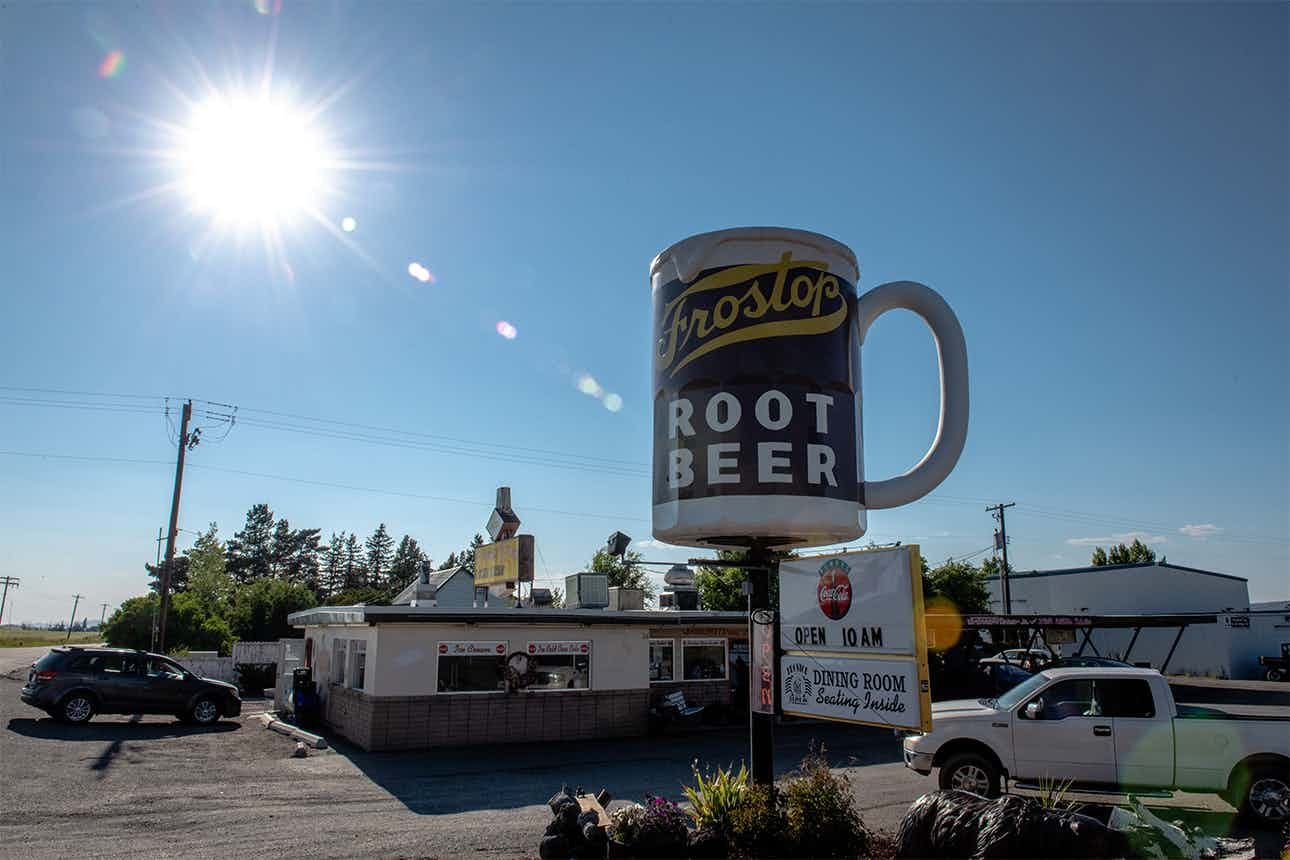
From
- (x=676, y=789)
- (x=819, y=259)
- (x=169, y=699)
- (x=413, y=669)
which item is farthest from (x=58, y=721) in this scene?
(x=819, y=259)

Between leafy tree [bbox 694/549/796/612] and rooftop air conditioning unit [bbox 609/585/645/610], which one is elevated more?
leafy tree [bbox 694/549/796/612]

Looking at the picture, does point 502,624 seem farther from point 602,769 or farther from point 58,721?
point 58,721

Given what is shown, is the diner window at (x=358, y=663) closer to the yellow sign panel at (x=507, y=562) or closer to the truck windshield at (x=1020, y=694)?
the yellow sign panel at (x=507, y=562)

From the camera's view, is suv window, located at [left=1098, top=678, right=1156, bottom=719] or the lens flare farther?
the lens flare

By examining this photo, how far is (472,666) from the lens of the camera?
1783cm

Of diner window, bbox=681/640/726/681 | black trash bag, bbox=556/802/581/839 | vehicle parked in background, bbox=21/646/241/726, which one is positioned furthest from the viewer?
diner window, bbox=681/640/726/681

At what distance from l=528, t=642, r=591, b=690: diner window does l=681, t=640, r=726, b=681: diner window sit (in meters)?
4.05

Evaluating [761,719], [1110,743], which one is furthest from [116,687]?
[1110,743]

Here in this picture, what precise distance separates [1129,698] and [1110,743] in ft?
2.14

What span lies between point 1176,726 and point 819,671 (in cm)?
620

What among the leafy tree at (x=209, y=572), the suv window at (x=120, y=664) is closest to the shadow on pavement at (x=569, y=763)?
the suv window at (x=120, y=664)

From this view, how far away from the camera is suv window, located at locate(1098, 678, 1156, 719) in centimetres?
1060

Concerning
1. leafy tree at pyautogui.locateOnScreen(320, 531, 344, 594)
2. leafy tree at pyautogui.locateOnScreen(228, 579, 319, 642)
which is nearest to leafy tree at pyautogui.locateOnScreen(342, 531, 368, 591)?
leafy tree at pyautogui.locateOnScreen(320, 531, 344, 594)

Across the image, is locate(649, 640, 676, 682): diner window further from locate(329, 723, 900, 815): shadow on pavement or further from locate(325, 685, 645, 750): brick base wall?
locate(329, 723, 900, 815): shadow on pavement
